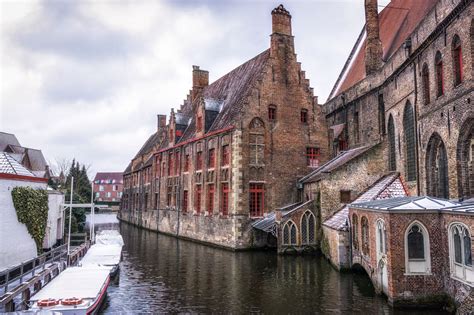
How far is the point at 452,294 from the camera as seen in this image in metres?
9.94

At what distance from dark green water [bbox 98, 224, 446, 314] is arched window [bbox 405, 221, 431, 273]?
1.14 m

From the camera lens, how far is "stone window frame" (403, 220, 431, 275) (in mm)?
10516

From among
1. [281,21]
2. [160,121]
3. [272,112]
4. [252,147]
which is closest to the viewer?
[252,147]

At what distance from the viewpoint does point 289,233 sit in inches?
819

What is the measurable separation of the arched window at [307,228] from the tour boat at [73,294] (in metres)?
11.1

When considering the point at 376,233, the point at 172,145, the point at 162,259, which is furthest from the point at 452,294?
the point at 172,145

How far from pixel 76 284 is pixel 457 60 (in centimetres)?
1415

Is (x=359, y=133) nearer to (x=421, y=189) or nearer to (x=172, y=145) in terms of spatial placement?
(x=421, y=189)

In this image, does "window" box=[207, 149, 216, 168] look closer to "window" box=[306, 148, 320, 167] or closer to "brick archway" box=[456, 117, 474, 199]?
"window" box=[306, 148, 320, 167]

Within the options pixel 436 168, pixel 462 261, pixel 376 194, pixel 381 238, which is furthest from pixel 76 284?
pixel 436 168

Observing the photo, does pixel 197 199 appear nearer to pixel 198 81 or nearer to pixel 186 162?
pixel 186 162

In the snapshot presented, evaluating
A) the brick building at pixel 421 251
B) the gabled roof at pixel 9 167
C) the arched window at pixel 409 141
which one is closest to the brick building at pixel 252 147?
the arched window at pixel 409 141

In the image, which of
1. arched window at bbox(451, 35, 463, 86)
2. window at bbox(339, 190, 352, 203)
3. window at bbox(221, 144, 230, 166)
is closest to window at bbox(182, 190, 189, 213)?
window at bbox(221, 144, 230, 166)

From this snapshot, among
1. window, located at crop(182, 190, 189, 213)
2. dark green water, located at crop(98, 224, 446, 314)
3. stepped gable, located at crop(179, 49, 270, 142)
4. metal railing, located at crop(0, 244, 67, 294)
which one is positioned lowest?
dark green water, located at crop(98, 224, 446, 314)
